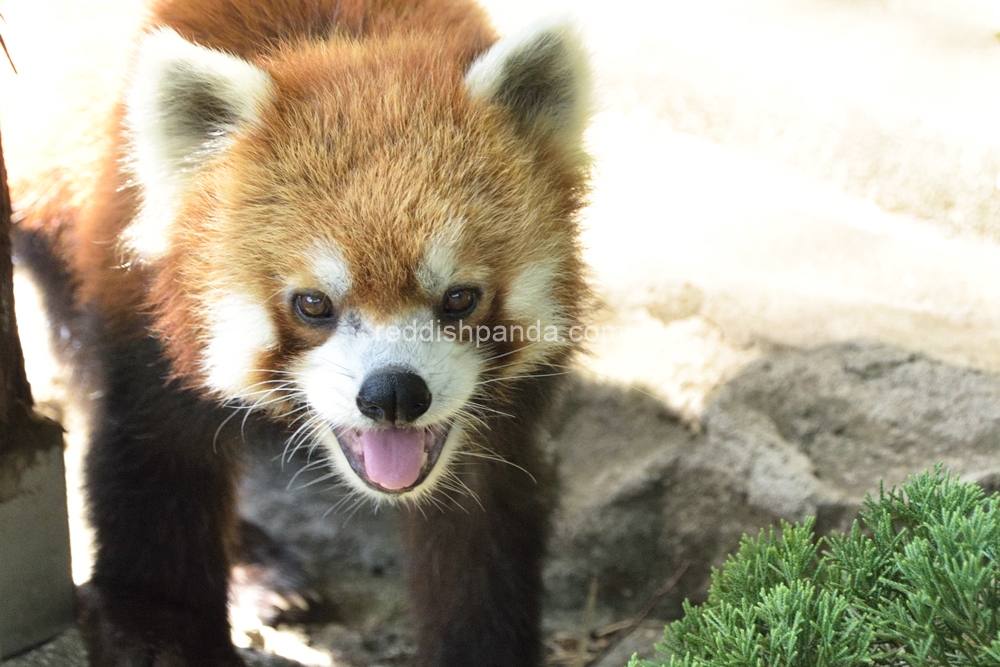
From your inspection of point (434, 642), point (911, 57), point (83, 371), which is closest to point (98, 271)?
point (83, 371)

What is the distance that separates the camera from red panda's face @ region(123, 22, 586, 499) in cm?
231

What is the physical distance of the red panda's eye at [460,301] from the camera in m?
2.39

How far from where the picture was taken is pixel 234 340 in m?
2.50

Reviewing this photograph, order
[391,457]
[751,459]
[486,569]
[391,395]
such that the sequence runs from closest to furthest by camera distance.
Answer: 1. [391,395]
2. [391,457]
3. [486,569]
4. [751,459]

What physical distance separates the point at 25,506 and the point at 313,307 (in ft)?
3.76

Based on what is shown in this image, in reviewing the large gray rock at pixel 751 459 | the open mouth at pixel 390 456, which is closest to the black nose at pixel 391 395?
the open mouth at pixel 390 456

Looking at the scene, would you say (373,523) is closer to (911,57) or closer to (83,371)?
A: (83,371)

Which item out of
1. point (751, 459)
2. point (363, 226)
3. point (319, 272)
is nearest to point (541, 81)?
point (363, 226)

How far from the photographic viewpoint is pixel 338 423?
7.98ft

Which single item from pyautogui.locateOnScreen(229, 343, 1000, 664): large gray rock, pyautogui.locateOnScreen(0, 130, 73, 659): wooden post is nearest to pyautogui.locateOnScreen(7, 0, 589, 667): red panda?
pyautogui.locateOnScreen(0, 130, 73, 659): wooden post

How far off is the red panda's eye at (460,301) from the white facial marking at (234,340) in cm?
43

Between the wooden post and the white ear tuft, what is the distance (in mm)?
460

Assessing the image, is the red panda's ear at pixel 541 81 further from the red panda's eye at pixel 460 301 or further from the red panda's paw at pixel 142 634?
the red panda's paw at pixel 142 634

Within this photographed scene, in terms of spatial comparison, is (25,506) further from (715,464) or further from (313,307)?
(715,464)
